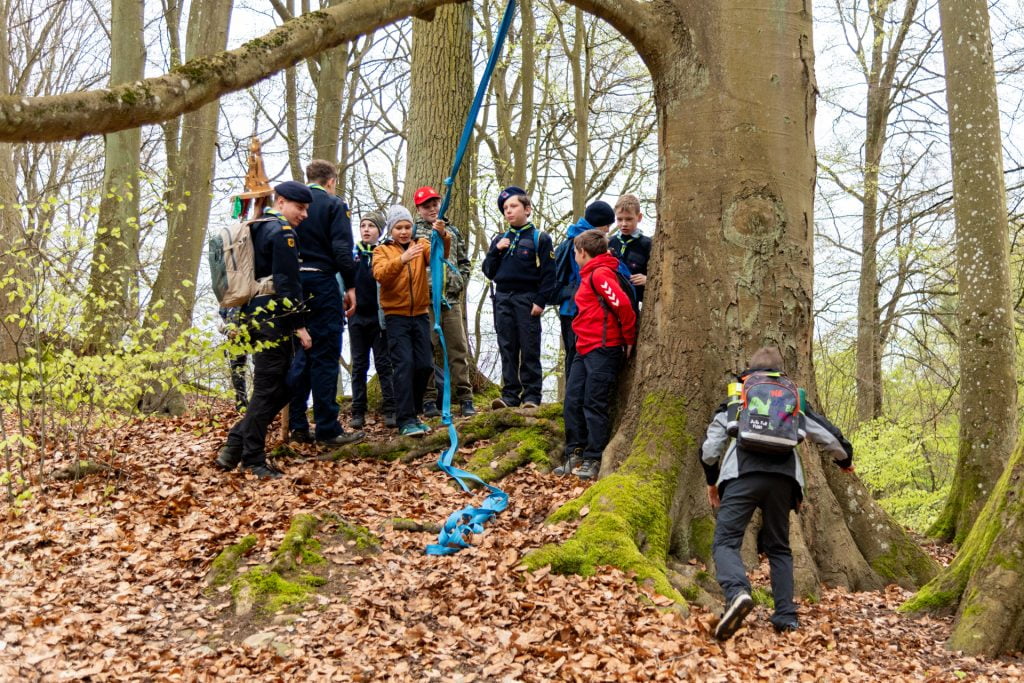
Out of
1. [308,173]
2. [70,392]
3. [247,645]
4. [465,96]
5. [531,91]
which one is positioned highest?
[531,91]

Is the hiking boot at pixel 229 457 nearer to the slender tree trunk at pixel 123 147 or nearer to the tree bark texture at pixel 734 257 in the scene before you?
the tree bark texture at pixel 734 257

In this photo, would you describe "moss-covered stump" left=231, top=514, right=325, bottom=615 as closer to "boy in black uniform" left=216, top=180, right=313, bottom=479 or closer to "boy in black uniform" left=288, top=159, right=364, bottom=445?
"boy in black uniform" left=216, top=180, right=313, bottom=479

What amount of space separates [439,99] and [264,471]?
17.1ft

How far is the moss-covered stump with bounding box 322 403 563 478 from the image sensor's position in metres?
7.44

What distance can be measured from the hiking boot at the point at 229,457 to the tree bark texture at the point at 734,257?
10.3 ft

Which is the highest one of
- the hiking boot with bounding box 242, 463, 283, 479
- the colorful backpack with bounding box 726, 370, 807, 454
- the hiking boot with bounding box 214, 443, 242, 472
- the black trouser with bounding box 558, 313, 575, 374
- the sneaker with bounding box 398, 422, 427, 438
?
the black trouser with bounding box 558, 313, 575, 374

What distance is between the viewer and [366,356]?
8.66m

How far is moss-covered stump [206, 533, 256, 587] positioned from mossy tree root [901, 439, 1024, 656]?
424cm

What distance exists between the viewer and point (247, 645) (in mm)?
4266

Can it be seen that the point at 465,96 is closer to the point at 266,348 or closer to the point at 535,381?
the point at 535,381

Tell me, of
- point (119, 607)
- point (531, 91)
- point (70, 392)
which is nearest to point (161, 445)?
point (70, 392)

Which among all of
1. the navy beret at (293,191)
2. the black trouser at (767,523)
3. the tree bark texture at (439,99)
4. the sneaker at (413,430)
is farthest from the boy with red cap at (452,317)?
the black trouser at (767,523)

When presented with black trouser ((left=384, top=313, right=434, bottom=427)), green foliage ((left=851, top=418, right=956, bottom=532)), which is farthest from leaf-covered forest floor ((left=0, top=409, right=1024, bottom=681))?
green foliage ((left=851, top=418, right=956, bottom=532))

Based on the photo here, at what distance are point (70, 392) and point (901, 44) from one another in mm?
17741
